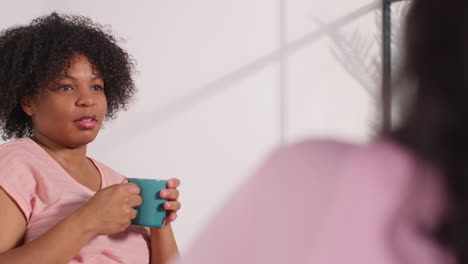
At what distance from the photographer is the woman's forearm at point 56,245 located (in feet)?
3.25

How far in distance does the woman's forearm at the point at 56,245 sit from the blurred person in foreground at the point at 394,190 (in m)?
0.79

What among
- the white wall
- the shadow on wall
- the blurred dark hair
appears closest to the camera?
the blurred dark hair

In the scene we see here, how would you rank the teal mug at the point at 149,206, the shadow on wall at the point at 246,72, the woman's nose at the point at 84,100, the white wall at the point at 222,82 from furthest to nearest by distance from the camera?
the shadow on wall at the point at 246,72
the white wall at the point at 222,82
the woman's nose at the point at 84,100
the teal mug at the point at 149,206

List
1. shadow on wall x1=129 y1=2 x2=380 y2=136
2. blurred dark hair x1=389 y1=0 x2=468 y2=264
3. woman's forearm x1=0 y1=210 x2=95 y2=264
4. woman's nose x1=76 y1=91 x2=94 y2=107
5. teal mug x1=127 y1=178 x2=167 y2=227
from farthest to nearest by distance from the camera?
shadow on wall x1=129 y1=2 x2=380 y2=136 → woman's nose x1=76 y1=91 x2=94 y2=107 → teal mug x1=127 y1=178 x2=167 y2=227 → woman's forearm x1=0 y1=210 x2=95 y2=264 → blurred dark hair x1=389 y1=0 x2=468 y2=264

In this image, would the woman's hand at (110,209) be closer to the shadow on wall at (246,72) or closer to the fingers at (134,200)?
the fingers at (134,200)

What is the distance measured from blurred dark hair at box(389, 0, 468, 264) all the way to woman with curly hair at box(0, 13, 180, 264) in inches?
A: 32.8

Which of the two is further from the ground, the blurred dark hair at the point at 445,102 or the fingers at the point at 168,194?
the fingers at the point at 168,194

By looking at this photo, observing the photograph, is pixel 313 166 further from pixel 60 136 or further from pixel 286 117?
pixel 286 117

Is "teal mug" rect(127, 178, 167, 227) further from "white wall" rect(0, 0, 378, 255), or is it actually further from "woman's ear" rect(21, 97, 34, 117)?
"white wall" rect(0, 0, 378, 255)

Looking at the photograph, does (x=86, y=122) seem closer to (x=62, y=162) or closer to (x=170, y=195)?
(x=62, y=162)

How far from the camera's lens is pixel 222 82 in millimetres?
3586

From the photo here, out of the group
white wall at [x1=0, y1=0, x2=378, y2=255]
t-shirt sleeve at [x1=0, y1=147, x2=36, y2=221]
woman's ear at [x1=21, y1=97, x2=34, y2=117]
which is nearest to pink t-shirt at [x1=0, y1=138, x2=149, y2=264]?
t-shirt sleeve at [x1=0, y1=147, x2=36, y2=221]

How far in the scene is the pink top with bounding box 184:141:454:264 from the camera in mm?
283

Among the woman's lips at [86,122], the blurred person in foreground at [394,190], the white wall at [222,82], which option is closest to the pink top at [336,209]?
the blurred person in foreground at [394,190]
